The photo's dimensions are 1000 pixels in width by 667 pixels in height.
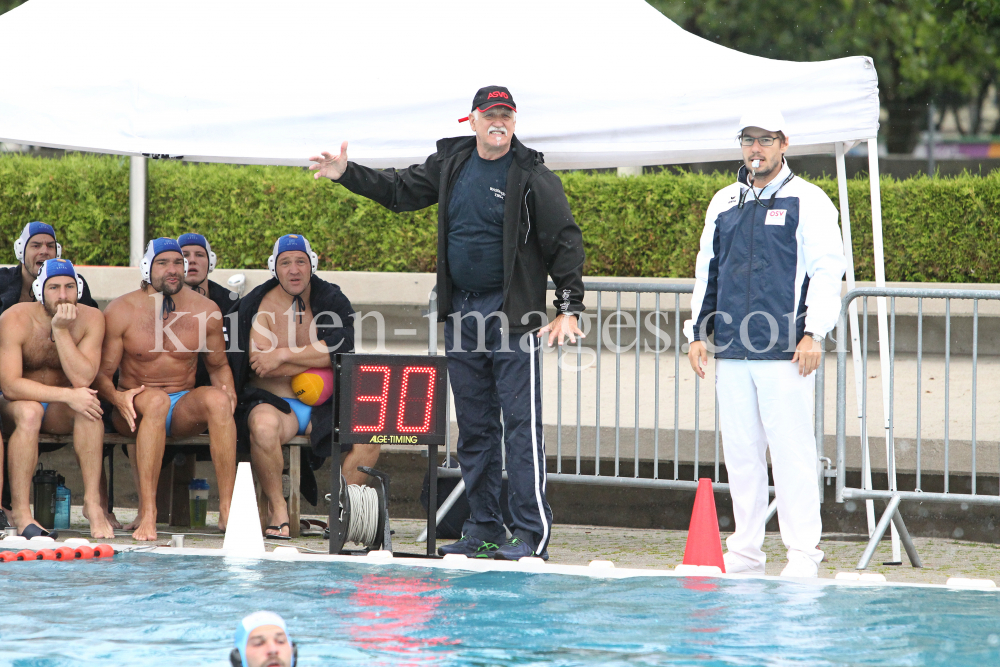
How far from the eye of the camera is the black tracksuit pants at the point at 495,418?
6469 millimetres

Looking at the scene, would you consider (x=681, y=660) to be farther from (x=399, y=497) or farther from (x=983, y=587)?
(x=399, y=497)

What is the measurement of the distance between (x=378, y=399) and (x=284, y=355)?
51.5 inches

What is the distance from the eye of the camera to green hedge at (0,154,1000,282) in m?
12.0

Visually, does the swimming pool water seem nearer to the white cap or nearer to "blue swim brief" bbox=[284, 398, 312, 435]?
"blue swim brief" bbox=[284, 398, 312, 435]

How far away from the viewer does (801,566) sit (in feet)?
19.3

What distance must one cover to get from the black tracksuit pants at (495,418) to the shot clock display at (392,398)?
23cm

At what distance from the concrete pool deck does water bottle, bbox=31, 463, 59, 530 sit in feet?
0.51

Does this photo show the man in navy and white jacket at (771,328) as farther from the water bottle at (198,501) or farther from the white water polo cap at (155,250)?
the water bottle at (198,501)

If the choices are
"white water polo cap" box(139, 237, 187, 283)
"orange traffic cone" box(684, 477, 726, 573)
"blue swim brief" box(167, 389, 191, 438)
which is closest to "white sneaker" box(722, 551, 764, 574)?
"orange traffic cone" box(684, 477, 726, 573)

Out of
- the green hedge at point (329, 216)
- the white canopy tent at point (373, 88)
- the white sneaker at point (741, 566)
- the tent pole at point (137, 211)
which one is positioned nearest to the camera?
the white sneaker at point (741, 566)

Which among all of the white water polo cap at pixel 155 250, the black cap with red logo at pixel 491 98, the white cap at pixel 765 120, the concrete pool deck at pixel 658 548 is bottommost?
the concrete pool deck at pixel 658 548

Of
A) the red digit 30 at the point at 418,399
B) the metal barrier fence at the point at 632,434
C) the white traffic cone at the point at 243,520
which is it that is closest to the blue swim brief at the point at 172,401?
the white traffic cone at the point at 243,520

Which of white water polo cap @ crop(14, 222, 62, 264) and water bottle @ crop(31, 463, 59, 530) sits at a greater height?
white water polo cap @ crop(14, 222, 62, 264)

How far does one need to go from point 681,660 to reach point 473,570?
1.79 meters
